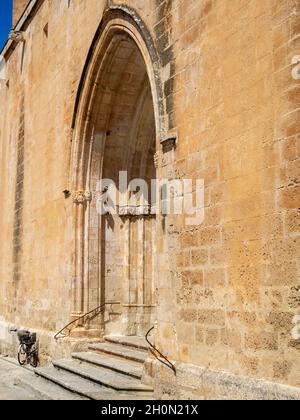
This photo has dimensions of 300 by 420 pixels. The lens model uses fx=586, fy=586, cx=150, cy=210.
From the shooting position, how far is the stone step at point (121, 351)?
7.08 m

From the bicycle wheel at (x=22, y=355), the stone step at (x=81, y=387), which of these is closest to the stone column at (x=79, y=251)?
the stone step at (x=81, y=387)

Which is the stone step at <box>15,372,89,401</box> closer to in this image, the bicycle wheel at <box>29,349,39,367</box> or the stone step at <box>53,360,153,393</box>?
the stone step at <box>53,360,153,393</box>

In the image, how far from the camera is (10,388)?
7578 millimetres

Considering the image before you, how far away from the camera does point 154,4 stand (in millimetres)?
6605

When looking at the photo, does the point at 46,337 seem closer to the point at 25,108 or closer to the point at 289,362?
the point at 25,108

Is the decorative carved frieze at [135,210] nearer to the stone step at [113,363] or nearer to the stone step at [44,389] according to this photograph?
the stone step at [113,363]

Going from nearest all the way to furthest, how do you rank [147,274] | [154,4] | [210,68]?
[210,68] → [154,4] → [147,274]

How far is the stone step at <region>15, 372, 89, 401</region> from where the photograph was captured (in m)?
6.43

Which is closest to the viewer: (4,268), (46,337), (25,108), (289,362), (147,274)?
(289,362)

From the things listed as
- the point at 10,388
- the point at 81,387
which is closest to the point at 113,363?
the point at 81,387

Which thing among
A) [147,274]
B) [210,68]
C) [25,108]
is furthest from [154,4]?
[25,108]

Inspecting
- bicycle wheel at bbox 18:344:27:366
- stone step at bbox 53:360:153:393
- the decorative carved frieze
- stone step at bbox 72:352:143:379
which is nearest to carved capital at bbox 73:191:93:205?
the decorative carved frieze

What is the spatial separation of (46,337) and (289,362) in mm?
6009

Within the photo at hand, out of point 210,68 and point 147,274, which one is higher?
point 210,68
